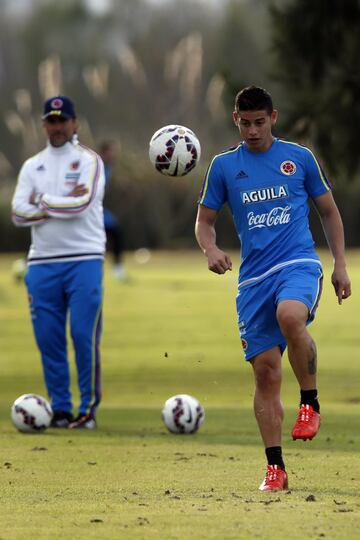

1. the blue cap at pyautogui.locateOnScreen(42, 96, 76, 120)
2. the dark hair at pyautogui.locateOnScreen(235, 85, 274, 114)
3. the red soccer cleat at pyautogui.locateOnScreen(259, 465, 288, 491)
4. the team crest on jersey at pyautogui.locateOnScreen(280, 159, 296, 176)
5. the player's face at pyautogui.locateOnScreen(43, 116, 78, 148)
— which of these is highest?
the blue cap at pyautogui.locateOnScreen(42, 96, 76, 120)

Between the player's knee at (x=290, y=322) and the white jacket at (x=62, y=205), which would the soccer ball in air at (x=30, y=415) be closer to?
the white jacket at (x=62, y=205)

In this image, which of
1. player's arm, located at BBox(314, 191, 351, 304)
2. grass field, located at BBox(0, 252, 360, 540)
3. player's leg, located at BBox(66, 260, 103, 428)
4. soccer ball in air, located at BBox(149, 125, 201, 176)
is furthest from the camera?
player's leg, located at BBox(66, 260, 103, 428)

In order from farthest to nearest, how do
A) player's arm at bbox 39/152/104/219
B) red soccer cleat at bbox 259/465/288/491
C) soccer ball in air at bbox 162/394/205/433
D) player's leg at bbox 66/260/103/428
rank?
1. player's leg at bbox 66/260/103/428
2. player's arm at bbox 39/152/104/219
3. soccer ball in air at bbox 162/394/205/433
4. red soccer cleat at bbox 259/465/288/491

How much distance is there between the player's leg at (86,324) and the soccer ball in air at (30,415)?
0.46m

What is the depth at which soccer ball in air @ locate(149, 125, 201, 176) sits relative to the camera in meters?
9.65

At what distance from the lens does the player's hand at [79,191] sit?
38.6 feet

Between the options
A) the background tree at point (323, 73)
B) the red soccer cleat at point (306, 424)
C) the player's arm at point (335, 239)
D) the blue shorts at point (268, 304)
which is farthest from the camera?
the background tree at point (323, 73)

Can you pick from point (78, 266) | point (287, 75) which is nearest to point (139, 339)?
point (287, 75)

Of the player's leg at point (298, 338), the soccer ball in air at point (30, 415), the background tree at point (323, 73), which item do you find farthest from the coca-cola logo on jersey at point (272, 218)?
the background tree at point (323, 73)

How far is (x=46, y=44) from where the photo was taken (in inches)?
3600

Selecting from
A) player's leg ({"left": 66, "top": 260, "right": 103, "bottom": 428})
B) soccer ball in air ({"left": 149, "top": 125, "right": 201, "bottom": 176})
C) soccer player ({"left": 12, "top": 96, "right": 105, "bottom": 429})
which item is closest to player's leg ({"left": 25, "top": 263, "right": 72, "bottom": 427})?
soccer player ({"left": 12, "top": 96, "right": 105, "bottom": 429})

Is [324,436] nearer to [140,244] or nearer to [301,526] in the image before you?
[301,526]

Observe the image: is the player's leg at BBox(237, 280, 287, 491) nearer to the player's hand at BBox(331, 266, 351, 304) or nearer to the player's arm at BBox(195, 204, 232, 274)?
the player's arm at BBox(195, 204, 232, 274)

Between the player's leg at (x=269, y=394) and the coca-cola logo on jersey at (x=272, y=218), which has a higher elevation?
the coca-cola logo on jersey at (x=272, y=218)
